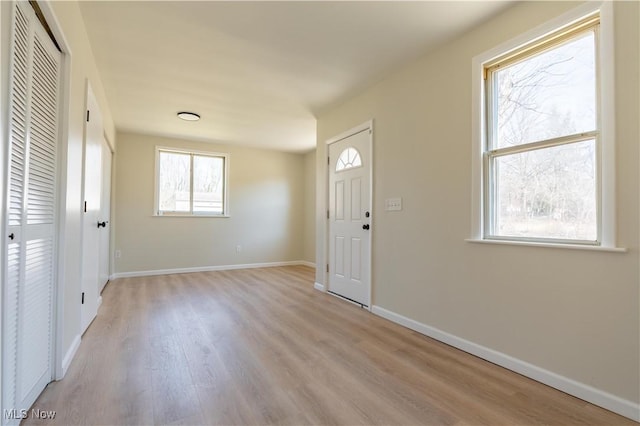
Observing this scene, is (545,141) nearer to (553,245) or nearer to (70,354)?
(553,245)

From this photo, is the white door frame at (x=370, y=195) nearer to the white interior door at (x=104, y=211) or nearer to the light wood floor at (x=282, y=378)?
the light wood floor at (x=282, y=378)

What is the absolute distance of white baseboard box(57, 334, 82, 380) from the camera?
1846 mm

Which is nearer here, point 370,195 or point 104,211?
point 370,195

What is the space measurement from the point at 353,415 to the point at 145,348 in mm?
1661

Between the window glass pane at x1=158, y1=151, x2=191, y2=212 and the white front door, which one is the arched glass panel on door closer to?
the white front door

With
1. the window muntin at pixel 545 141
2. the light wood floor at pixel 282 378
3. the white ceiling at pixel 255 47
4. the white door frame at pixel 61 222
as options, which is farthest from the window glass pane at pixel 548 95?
the white door frame at pixel 61 222

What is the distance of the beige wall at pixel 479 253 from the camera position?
1.55m

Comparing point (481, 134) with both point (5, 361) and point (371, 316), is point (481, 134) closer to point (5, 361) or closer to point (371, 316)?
point (371, 316)

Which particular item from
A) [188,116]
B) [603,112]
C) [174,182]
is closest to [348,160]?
[188,116]

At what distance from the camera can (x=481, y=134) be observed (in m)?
2.22

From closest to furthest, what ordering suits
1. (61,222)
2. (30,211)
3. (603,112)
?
(30,211) → (603,112) → (61,222)

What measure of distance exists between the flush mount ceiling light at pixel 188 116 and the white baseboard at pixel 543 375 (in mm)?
3782

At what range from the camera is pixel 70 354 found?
201 cm

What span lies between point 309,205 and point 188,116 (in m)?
3.01
